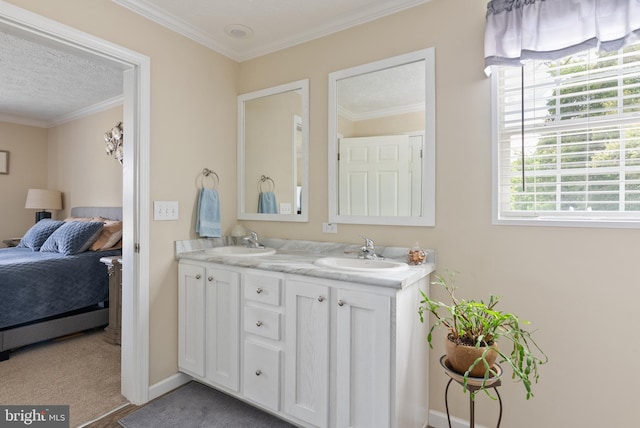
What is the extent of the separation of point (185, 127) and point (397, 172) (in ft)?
4.85

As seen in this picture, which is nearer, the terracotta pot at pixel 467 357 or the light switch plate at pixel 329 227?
the terracotta pot at pixel 467 357

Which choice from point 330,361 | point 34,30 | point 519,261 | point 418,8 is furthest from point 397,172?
point 34,30

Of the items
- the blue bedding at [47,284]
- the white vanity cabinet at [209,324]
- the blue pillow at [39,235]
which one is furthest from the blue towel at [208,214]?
the blue pillow at [39,235]

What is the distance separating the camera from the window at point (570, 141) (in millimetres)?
1518

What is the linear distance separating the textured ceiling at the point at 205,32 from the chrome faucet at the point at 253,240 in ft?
4.46

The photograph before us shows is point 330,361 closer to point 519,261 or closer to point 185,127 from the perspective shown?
point 519,261

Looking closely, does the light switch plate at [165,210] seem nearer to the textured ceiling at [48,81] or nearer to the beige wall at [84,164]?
the textured ceiling at [48,81]

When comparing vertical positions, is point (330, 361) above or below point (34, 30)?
below

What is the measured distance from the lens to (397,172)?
2.04 metres

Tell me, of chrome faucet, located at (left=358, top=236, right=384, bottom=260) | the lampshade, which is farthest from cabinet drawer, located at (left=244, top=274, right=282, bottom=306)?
the lampshade

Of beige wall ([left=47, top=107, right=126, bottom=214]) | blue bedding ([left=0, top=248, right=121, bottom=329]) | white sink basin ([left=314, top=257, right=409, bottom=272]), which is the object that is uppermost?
beige wall ([left=47, top=107, right=126, bottom=214])

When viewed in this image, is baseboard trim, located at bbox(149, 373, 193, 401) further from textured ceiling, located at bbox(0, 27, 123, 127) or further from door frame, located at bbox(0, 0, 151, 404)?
textured ceiling, located at bbox(0, 27, 123, 127)

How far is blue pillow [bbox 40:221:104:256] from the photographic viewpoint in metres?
3.30

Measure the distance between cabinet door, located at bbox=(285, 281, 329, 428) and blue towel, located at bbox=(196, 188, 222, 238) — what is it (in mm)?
Result: 961
